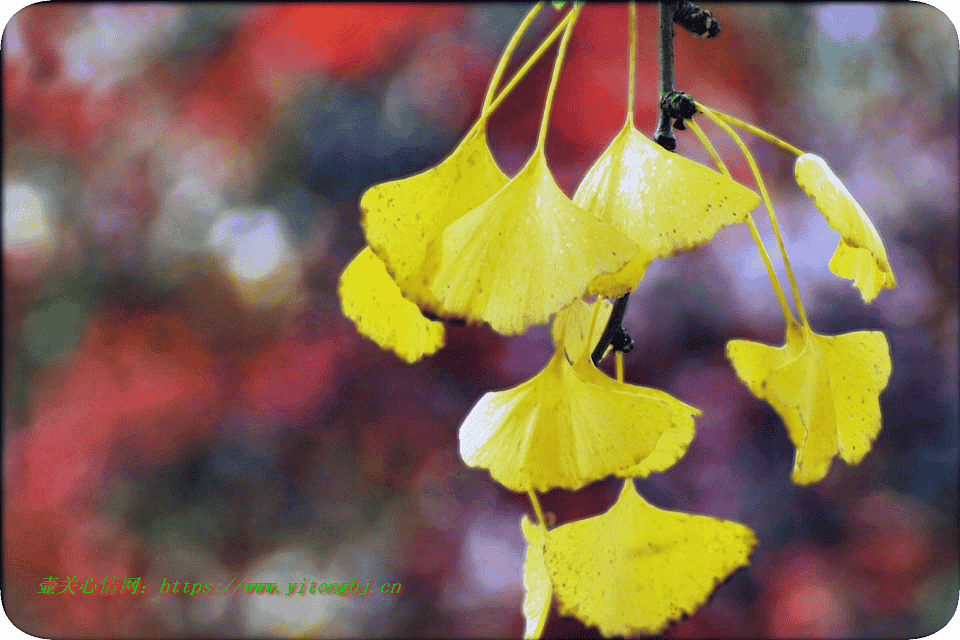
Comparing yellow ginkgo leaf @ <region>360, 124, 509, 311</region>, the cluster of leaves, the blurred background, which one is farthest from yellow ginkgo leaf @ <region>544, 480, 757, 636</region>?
the blurred background

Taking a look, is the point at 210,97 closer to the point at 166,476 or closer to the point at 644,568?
the point at 166,476

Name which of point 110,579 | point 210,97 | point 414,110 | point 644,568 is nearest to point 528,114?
point 414,110

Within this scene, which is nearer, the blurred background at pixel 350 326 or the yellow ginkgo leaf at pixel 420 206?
the yellow ginkgo leaf at pixel 420 206

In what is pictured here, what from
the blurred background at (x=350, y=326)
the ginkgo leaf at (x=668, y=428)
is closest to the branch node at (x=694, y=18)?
the ginkgo leaf at (x=668, y=428)

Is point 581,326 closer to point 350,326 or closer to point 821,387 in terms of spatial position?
point 821,387

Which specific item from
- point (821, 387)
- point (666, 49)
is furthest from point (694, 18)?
point (821, 387)

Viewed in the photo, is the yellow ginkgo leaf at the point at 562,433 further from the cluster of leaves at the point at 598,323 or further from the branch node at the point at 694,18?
the branch node at the point at 694,18

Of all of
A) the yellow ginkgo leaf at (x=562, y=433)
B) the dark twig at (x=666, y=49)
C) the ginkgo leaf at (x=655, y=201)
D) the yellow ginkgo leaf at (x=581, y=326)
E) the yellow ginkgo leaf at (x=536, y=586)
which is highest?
the dark twig at (x=666, y=49)

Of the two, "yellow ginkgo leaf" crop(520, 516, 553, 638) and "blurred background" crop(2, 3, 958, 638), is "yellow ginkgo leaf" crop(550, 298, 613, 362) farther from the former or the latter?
"blurred background" crop(2, 3, 958, 638)
